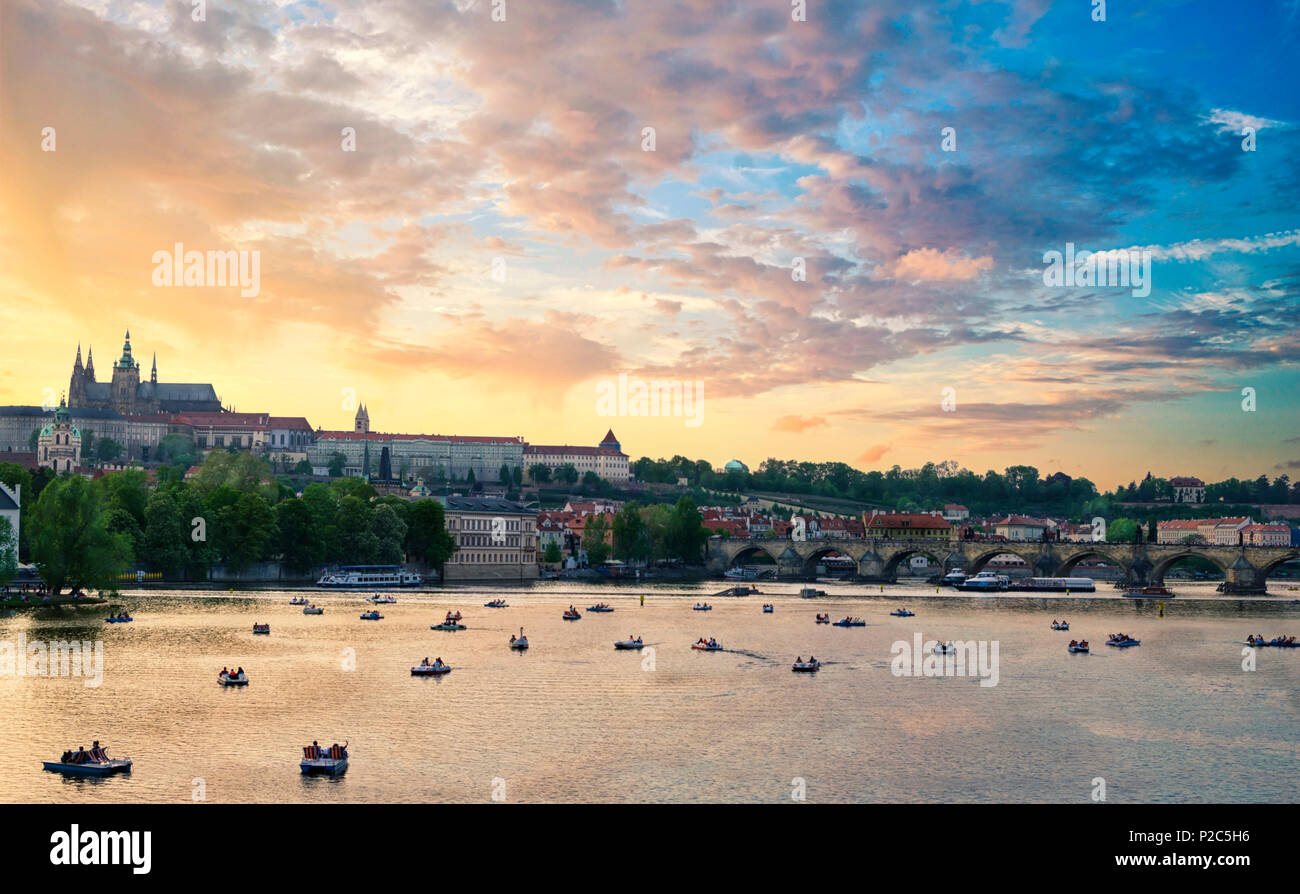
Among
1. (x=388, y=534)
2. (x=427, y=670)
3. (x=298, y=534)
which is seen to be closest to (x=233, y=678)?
(x=427, y=670)

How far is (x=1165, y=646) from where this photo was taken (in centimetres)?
6538

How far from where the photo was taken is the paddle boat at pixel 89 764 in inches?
1173

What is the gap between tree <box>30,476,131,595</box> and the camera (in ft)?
243

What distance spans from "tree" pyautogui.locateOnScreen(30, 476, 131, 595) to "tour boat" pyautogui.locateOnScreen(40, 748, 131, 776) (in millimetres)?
48327

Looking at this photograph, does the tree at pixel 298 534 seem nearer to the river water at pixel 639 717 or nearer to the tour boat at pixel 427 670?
the river water at pixel 639 717

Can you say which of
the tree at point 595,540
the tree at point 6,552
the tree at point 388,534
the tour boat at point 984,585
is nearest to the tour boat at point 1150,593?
the tour boat at point 984,585

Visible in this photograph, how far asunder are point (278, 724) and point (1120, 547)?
98.3 m

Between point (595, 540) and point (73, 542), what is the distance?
79.8 m

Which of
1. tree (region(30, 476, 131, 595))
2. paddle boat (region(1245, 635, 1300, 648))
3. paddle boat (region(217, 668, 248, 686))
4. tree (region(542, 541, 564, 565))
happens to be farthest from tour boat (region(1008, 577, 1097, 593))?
paddle boat (region(217, 668, 248, 686))

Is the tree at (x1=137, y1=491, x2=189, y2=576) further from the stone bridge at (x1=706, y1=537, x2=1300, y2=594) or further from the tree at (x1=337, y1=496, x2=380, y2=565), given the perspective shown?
the stone bridge at (x1=706, y1=537, x2=1300, y2=594)

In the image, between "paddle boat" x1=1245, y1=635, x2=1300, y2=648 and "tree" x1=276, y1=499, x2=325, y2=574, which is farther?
"tree" x1=276, y1=499, x2=325, y2=574

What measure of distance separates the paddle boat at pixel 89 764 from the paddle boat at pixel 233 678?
1413 centimetres
